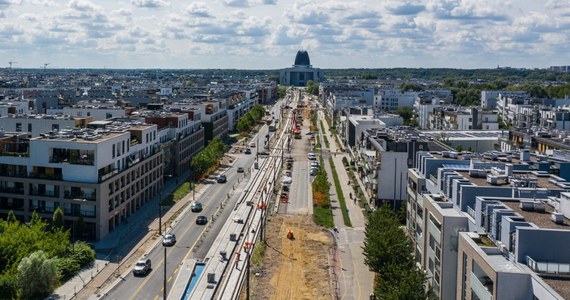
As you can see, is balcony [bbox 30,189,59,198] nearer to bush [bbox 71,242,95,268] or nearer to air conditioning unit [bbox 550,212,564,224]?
bush [bbox 71,242,95,268]

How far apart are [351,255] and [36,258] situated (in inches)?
1049

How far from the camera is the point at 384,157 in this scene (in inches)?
2854

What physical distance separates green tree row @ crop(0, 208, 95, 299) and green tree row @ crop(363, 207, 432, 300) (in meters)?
22.2

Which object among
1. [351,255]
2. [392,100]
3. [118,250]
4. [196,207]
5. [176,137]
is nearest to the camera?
[118,250]

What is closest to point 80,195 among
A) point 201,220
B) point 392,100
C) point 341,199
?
point 201,220

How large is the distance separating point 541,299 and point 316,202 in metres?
50.2

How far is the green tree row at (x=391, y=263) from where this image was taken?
36500 millimetres

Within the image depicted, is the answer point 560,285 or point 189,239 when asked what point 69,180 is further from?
point 560,285

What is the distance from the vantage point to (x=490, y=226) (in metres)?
33.9

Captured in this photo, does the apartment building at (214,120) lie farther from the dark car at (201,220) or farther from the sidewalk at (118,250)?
the dark car at (201,220)

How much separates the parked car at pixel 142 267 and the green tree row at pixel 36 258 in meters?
4.69

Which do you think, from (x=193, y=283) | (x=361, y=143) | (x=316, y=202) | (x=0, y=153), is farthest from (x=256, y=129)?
(x=193, y=283)

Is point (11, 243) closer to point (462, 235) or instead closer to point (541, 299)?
point (462, 235)

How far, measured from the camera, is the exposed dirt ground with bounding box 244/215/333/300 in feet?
151
